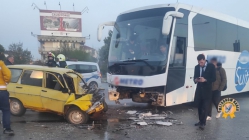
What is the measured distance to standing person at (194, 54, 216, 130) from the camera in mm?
6616

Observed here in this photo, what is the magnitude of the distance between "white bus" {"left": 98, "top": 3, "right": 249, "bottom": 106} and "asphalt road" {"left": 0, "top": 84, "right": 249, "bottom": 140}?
1016 millimetres

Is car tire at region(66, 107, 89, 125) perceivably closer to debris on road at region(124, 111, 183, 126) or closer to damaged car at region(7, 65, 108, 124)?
damaged car at region(7, 65, 108, 124)

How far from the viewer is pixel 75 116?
7020mm

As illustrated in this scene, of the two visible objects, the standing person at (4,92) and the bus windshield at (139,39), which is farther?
the bus windshield at (139,39)

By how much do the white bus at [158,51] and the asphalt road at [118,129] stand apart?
1.02 m

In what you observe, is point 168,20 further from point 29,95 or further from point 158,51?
point 29,95

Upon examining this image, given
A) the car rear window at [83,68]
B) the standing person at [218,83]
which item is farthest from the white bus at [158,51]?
the car rear window at [83,68]

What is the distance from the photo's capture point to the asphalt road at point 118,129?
6.01 meters

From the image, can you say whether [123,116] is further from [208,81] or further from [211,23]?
[211,23]

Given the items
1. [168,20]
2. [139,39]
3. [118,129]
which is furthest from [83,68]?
[118,129]

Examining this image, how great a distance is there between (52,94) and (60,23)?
67.1 m

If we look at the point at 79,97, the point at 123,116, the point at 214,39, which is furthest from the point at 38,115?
the point at 214,39

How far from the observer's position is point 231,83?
1130cm

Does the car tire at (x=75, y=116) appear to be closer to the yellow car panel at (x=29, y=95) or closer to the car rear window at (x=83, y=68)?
the yellow car panel at (x=29, y=95)
